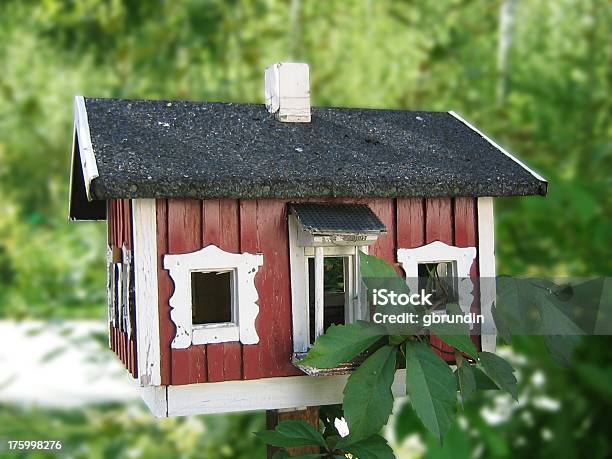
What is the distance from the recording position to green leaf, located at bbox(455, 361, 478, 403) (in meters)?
1.91

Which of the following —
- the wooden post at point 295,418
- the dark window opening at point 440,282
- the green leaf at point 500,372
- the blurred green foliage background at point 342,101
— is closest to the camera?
the green leaf at point 500,372

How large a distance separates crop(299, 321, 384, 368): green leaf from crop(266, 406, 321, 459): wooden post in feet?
1.25

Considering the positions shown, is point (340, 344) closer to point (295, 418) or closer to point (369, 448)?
point (369, 448)

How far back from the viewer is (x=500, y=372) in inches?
77.4

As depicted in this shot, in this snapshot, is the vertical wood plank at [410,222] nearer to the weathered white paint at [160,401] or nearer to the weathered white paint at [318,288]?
the weathered white paint at [318,288]

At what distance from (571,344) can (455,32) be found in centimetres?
369

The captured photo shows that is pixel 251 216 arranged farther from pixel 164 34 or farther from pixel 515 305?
pixel 164 34

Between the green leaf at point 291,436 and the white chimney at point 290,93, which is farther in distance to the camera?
the white chimney at point 290,93

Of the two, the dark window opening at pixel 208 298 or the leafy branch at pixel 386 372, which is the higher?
the dark window opening at pixel 208 298

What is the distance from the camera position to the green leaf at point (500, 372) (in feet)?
6.41

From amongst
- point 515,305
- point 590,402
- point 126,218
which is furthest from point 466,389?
point 590,402

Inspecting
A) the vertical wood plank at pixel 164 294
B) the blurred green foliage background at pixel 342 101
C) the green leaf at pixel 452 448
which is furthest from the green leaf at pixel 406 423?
the vertical wood plank at pixel 164 294

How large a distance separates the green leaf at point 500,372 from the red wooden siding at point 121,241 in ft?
2.66

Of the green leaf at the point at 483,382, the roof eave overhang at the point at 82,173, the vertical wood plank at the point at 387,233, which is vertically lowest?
the green leaf at the point at 483,382
